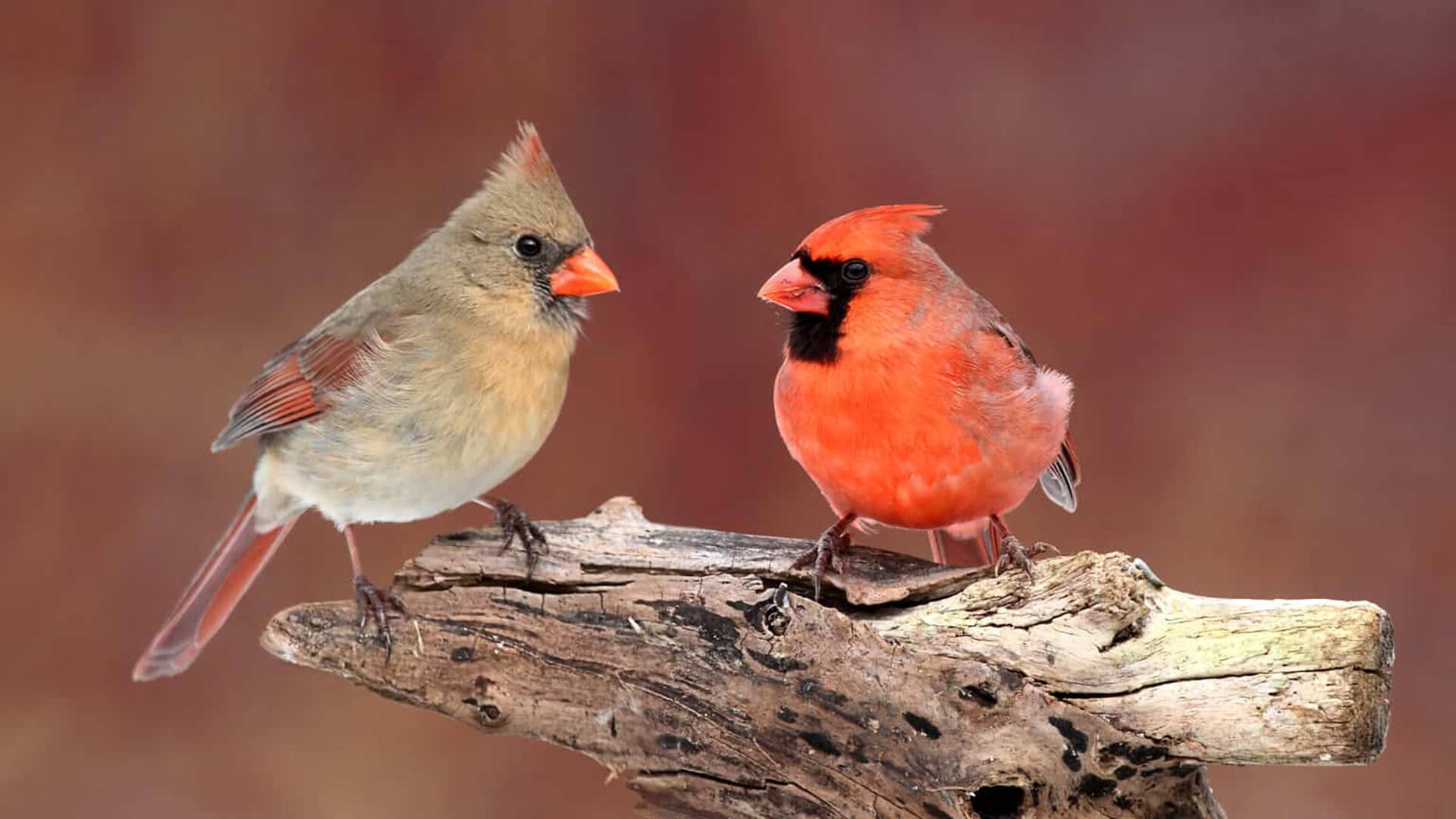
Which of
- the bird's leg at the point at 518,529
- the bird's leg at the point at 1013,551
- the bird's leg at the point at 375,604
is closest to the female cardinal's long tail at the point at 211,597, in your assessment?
the bird's leg at the point at 375,604

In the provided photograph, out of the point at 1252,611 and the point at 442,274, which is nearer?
the point at 1252,611

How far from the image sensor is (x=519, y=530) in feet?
7.88

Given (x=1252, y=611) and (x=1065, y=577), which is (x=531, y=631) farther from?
(x=1252, y=611)

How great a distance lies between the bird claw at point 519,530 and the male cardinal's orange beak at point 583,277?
39cm

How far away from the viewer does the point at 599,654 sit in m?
2.27

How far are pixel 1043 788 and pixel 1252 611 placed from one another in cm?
39

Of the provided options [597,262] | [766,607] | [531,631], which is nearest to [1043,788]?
[766,607]

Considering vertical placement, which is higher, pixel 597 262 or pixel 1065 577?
pixel 597 262

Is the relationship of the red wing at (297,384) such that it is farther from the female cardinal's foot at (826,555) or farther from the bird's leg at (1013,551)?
the bird's leg at (1013,551)

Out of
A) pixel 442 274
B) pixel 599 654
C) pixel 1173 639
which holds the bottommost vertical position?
pixel 599 654

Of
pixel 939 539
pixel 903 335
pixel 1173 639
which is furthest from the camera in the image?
pixel 939 539

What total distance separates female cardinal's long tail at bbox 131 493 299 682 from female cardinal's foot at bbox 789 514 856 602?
3.16ft

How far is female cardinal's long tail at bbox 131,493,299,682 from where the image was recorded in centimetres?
253

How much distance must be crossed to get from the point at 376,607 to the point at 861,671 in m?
0.81
